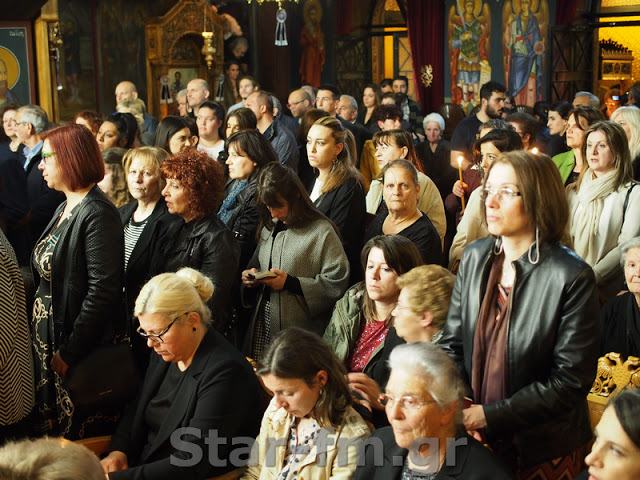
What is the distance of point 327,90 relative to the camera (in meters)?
9.41

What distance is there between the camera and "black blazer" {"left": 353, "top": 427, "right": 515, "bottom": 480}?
2516 mm

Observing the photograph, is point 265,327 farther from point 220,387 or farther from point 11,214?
point 11,214

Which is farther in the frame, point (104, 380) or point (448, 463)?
point (104, 380)

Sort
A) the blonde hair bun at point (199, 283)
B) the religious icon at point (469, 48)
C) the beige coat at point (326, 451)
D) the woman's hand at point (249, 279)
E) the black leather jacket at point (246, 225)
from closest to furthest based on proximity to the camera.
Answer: the beige coat at point (326, 451) < the blonde hair bun at point (199, 283) < the woman's hand at point (249, 279) < the black leather jacket at point (246, 225) < the religious icon at point (469, 48)

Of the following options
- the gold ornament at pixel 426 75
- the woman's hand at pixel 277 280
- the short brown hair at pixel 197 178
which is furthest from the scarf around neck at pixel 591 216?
the gold ornament at pixel 426 75

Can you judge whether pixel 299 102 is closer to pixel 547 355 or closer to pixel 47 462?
pixel 547 355

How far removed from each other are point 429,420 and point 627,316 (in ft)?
6.71

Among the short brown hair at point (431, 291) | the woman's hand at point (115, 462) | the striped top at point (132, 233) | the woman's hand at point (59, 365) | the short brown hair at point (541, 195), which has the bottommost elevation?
the woman's hand at point (115, 462)

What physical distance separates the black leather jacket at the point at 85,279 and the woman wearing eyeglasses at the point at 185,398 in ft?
1.76

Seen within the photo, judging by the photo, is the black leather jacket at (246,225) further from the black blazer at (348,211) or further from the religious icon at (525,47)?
the religious icon at (525,47)

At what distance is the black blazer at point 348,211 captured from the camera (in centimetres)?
535

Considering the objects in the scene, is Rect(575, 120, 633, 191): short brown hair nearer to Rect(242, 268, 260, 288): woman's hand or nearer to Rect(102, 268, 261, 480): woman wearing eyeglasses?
Rect(242, 268, 260, 288): woman's hand

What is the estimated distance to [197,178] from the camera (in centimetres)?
452

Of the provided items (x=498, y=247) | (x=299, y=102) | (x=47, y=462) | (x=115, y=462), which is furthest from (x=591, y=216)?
(x=299, y=102)
